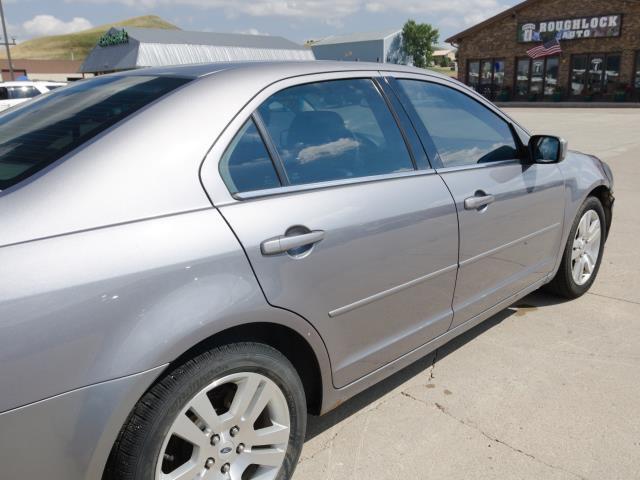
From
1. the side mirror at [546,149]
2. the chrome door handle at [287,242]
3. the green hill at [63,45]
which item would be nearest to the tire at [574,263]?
the side mirror at [546,149]

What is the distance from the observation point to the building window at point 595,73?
3112 cm

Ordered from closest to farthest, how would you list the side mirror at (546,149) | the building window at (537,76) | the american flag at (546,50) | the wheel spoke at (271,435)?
1. the wheel spoke at (271,435)
2. the side mirror at (546,149)
3. the american flag at (546,50)
4. the building window at (537,76)

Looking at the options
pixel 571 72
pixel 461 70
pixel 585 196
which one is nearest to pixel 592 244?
pixel 585 196

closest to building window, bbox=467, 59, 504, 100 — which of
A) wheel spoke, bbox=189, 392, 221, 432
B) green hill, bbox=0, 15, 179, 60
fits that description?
wheel spoke, bbox=189, 392, 221, 432

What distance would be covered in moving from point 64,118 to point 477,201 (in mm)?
1868

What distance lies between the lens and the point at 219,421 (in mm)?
1886

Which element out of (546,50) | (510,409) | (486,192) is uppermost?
(546,50)

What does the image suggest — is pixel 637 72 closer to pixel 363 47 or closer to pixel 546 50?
pixel 546 50

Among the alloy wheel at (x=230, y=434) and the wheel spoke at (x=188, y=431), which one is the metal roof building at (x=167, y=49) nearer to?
the alloy wheel at (x=230, y=434)

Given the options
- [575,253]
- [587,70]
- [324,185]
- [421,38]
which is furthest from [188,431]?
[421,38]

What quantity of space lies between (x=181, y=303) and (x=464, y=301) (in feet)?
5.61

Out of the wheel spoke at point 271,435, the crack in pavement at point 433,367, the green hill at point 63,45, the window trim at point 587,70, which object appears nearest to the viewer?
the wheel spoke at point 271,435

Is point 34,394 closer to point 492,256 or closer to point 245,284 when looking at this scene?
point 245,284

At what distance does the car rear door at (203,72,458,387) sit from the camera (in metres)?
2.00
